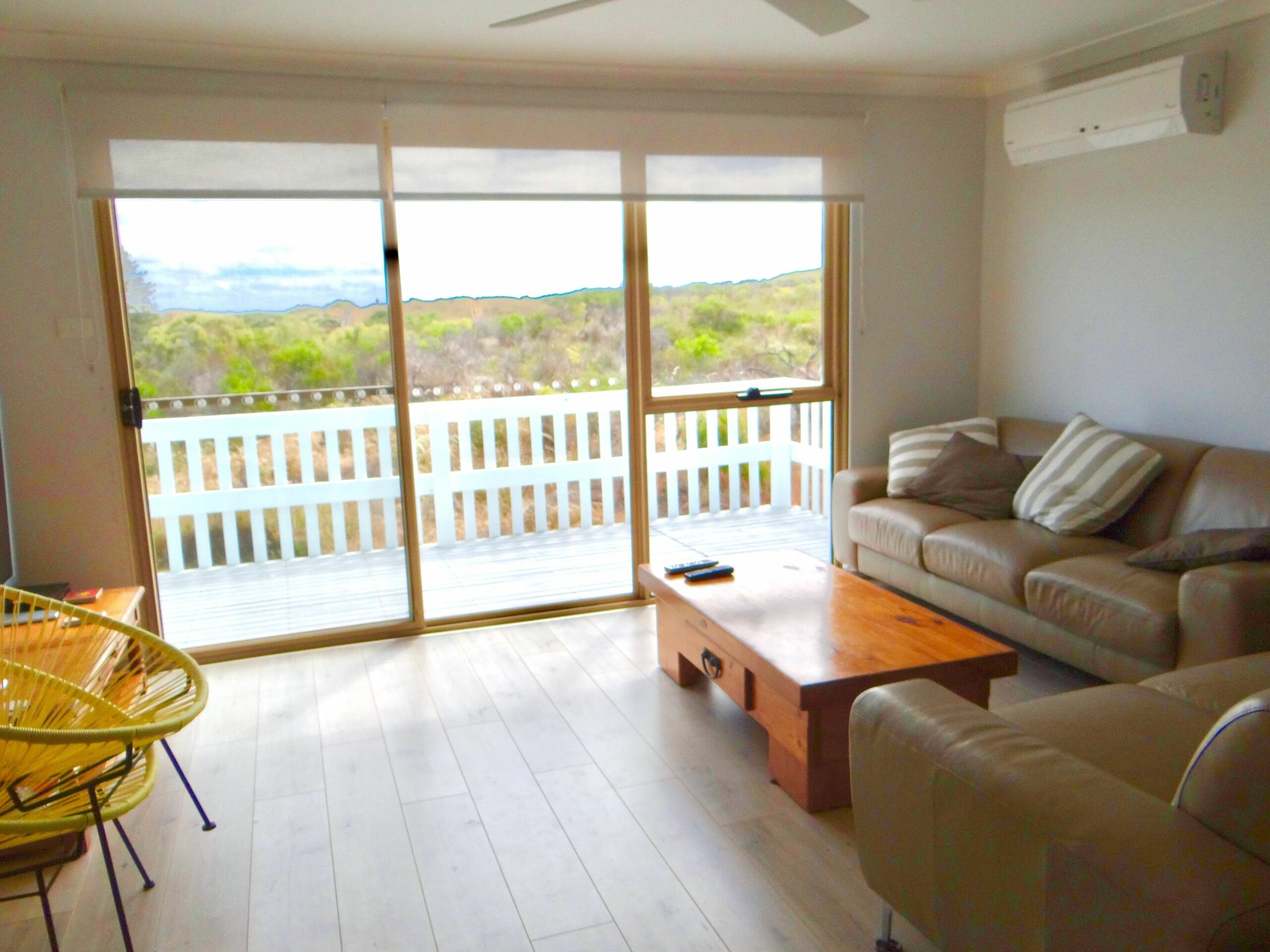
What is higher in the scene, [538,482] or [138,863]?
[538,482]

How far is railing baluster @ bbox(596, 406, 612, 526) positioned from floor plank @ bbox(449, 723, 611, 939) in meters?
1.68

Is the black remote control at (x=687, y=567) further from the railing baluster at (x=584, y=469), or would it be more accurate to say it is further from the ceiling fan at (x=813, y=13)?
the ceiling fan at (x=813, y=13)

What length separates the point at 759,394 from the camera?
4.72m

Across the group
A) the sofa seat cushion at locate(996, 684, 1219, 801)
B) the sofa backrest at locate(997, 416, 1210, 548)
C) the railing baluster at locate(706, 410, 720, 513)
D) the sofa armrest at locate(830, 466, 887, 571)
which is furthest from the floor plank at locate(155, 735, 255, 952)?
the sofa backrest at locate(997, 416, 1210, 548)

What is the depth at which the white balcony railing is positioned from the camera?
4023mm

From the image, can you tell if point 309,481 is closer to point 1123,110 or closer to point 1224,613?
point 1224,613

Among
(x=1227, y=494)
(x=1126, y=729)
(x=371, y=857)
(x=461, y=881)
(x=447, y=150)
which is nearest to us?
(x=1126, y=729)

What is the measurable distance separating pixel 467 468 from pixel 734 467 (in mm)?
1327

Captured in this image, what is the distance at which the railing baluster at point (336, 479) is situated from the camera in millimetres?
4121

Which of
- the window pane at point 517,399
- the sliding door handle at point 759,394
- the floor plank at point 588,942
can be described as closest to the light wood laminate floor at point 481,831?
the floor plank at point 588,942

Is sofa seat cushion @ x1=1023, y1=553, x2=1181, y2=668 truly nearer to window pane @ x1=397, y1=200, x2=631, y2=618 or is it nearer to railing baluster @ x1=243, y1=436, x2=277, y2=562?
window pane @ x1=397, y1=200, x2=631, y2=618

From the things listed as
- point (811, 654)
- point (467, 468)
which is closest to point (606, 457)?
point (467, 468)

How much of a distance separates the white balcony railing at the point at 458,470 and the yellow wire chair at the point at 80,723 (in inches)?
48.7

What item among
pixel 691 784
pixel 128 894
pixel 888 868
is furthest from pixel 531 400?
pixel 888 868
